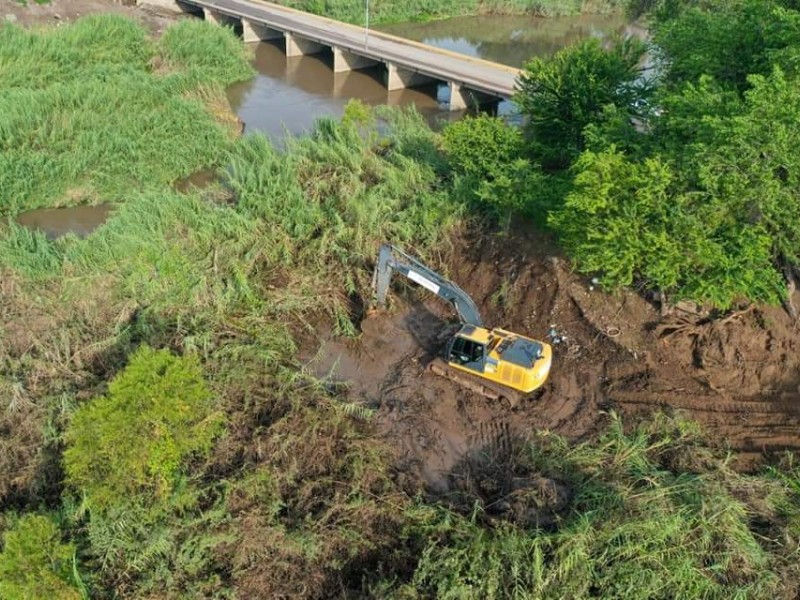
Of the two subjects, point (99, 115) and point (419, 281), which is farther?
point (99, 115)

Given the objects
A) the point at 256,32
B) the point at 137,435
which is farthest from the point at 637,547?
the point at 256,32

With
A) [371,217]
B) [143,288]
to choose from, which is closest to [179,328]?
[143,288]

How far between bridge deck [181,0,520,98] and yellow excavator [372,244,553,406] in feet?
59.2

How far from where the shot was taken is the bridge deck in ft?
117

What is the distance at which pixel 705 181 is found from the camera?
1421 cm

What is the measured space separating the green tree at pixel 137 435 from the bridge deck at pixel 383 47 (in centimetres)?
2378

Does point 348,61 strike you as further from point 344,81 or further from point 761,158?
point 761,158

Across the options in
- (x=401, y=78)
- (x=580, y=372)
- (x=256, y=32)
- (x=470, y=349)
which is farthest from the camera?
(x=256, y=32)

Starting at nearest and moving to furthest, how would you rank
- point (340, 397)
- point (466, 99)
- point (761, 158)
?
point (761, 158)
point (340, 397)
point (466, 99)

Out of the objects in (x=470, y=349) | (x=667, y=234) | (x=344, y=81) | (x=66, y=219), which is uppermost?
(x=667, y=234)

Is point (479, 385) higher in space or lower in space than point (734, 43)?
lower

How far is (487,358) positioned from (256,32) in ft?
142

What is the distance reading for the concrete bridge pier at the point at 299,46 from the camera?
45237 millimetres

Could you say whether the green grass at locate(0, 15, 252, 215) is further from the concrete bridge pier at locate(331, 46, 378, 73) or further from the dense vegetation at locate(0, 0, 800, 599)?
the concrete bridge pier at locate(331, 46, 378, 73)
